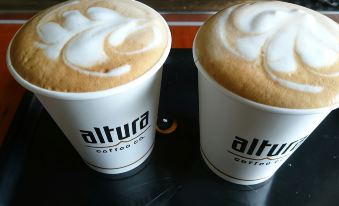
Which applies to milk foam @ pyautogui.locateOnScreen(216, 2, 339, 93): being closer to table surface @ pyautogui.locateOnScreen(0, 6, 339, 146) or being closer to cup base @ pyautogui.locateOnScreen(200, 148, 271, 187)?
cup base @ pyautogui.locateOnScreen(200, 148, 271, 187)

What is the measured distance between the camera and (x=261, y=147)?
0.46 metres

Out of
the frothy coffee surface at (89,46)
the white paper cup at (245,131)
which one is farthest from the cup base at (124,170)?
the frothy coffee surface at (89,46)

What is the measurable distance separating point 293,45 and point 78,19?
0.29 m

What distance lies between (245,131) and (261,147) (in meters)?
0.04

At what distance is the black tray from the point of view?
54 centimetres

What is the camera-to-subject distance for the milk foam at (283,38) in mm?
389

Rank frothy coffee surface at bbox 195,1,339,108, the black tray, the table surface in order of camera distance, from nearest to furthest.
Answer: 1. frothy coffee surface at bbox 195,1,339,108
2. the black tray
3. the table surface

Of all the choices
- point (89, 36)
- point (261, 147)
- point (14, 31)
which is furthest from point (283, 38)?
point (14, 31)

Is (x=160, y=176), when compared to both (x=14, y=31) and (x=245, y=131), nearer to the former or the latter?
(x=245, y=131)

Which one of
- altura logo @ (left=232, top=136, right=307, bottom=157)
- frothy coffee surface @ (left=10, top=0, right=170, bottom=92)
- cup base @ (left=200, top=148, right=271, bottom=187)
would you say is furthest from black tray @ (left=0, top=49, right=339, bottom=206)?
frothy coffee surface @ (left=10, top=0, right=170, bottom=92)

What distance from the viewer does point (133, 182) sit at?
0.57 meters

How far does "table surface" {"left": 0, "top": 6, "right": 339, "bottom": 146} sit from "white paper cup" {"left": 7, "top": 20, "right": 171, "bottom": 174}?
0.28 m

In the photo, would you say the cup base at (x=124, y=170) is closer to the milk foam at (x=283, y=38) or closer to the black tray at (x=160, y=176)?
the black tray at (x=160, y=176)

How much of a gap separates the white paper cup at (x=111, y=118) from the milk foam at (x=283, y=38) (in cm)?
10
